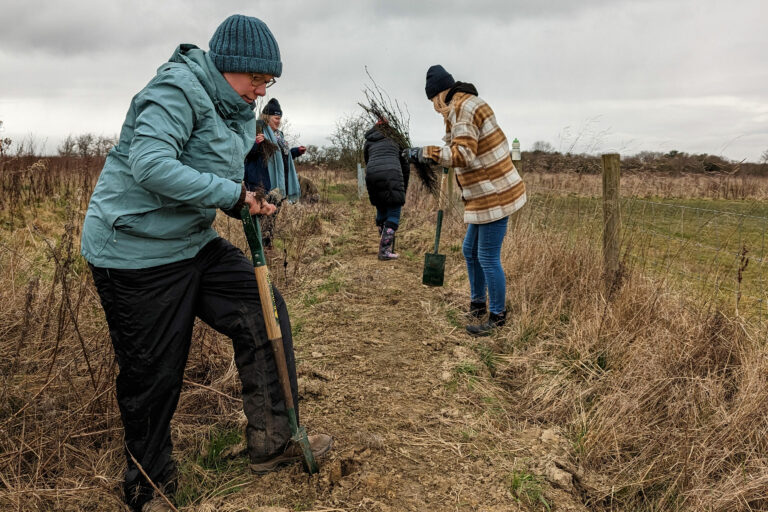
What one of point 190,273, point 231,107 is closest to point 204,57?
point 231,107

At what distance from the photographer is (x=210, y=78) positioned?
1.97m

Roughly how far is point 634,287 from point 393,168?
3496 millimetres

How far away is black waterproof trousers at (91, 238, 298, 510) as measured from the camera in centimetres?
194

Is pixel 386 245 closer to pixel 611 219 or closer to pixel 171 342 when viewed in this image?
pixel 611 219

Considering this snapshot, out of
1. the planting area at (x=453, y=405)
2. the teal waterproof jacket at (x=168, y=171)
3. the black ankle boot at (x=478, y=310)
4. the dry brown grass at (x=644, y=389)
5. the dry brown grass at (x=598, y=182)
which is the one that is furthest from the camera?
the dry brown grass at (x=598, y=182)

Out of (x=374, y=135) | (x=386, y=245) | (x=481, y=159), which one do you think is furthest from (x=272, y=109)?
(x=481, y=159)

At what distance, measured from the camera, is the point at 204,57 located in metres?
2.00

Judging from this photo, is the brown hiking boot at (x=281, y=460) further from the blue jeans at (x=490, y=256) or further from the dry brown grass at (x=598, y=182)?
the dry brown grass at (x=598, y=182)

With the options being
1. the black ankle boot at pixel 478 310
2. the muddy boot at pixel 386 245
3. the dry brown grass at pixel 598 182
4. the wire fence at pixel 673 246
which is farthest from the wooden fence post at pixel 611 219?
the muddy boot at pixel 386 245

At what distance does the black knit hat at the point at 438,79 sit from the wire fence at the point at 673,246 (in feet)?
5.49

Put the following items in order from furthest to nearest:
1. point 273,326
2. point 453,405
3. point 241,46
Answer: point 453,405 → point 273,326 → point 241,46

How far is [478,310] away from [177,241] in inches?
114

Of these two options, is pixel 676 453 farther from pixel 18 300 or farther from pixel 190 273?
pixel 18 300

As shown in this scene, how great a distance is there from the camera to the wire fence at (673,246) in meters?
3.68
